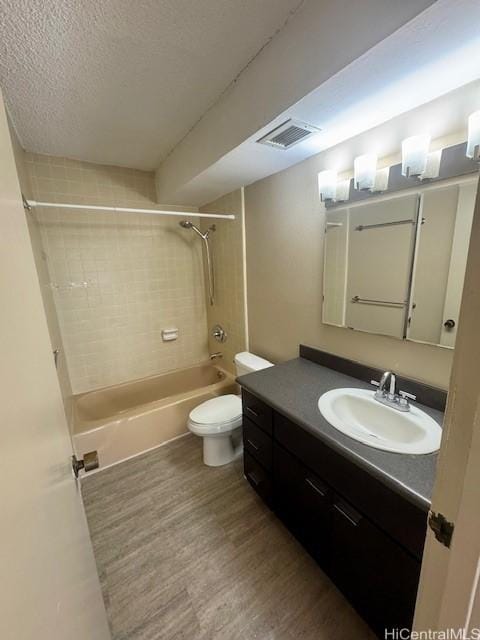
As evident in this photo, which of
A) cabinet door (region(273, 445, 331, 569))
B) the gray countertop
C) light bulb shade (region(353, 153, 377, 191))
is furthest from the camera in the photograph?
light bulb shade (region(353, 153, 377, 191))

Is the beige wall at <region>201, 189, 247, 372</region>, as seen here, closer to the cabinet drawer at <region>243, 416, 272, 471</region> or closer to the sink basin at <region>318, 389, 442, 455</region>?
the cabinet drawer at <region>243, 416, 272, 471</region>

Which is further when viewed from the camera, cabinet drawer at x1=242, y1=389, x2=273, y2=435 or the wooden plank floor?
cabinet drawer at x1=242, y1=389, x2=273, y2=435

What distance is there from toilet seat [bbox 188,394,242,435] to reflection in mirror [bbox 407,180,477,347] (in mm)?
1273

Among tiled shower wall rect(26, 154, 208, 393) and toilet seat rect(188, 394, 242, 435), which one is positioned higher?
tiled shower wall rect(26, 154, 208, 393)

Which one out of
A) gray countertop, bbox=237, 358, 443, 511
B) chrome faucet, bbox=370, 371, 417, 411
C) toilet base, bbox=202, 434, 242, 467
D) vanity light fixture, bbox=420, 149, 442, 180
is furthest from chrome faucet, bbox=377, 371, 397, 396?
toilet base, bbox=202, 434, 242, 467

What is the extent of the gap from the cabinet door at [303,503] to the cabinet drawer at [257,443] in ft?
0.19

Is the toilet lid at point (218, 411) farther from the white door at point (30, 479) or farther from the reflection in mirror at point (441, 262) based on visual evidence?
the reflection in mirror at point (441, 262)

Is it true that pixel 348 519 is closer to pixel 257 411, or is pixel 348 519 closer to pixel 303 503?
pixel 303 503

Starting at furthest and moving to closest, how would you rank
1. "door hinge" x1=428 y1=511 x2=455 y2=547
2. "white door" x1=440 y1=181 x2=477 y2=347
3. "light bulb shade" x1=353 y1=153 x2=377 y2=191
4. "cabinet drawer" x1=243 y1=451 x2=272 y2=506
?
"cabinet drawer" x1=243 y1=451 x2=272 y2=506 < "light bulb shade" x1=353 y1=153 x2=377 y2=191 < "white door" x1=440 y1=181 x2=477 y2=347 < "door hinge" x1=428 y1=511 x2=455 y2=547

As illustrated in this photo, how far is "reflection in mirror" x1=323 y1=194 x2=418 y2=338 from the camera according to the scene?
48.9 inches

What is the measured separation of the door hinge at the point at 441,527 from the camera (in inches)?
19.9

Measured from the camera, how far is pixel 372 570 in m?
0.96

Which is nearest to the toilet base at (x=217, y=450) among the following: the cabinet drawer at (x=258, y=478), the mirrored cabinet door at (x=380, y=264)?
the cabinet drawer at (x=258, y=478)

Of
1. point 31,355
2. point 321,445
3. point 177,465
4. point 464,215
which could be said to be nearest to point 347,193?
point 464,215
